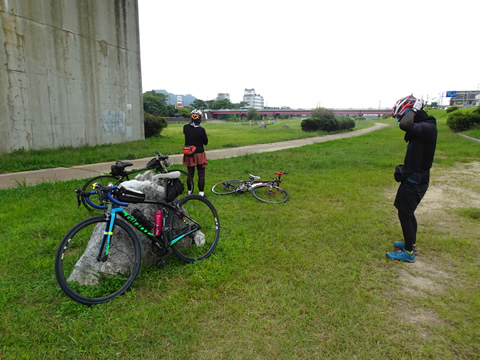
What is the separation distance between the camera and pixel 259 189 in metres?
7.50

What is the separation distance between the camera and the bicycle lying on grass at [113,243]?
296 cm

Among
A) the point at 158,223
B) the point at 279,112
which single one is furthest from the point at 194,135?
the point at 279,112

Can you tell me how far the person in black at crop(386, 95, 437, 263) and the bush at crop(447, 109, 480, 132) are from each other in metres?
24.8

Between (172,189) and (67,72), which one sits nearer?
(172,189)

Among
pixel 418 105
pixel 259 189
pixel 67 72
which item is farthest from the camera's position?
pixel 67 72

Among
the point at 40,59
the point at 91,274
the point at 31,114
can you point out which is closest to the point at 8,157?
the point at 31,114

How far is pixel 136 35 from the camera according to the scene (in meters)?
17.9

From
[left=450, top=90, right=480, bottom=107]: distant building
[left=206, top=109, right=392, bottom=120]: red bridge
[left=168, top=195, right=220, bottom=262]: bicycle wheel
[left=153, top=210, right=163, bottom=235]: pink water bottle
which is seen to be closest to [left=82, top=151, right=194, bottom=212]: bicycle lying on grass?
[left=168, top=195, right=220, bottom=262]: bicycle wheel

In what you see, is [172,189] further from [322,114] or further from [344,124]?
[344,124]

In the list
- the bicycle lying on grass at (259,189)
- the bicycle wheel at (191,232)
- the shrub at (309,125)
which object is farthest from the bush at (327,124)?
the bicycle wheel at (191,232)

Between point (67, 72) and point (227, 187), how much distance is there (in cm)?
1086

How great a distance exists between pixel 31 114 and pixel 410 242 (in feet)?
45.8

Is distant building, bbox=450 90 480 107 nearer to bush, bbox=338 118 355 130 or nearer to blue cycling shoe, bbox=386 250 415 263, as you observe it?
bush, bbox=338 118 355 130

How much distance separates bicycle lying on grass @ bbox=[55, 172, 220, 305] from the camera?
2.96 m
